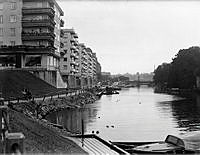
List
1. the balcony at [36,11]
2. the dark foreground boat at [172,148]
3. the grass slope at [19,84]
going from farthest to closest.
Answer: the balcony at [36,11] < the grass slope at [19,84] < the dark foreground boat at [172,148]

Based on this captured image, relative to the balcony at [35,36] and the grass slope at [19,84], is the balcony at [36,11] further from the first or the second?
the grass slope at [19,84]

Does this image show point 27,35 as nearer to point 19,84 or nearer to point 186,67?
point 19,84

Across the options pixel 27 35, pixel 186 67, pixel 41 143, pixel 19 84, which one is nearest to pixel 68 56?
pixel 27 35

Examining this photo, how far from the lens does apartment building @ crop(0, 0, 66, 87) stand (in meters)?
57.0

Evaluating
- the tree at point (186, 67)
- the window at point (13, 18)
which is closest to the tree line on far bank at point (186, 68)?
the tree at point (186, 67)

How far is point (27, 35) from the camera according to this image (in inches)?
2266

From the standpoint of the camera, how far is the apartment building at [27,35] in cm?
5703

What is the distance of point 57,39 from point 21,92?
25.0m

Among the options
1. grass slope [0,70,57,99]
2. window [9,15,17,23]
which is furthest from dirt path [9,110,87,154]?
window [9,15,17,23]

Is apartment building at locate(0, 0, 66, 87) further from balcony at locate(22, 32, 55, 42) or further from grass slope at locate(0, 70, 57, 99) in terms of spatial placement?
grass slope at locate(0, 70, 57, 99)

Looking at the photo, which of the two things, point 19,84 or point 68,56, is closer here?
point 19,84

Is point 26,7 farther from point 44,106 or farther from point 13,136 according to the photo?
point 13,136

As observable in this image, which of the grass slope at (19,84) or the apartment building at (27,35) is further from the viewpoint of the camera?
the apartment building at (27,35)

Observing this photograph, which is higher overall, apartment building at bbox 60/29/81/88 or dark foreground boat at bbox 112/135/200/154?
apartment building at bbox 60/29/81/88
